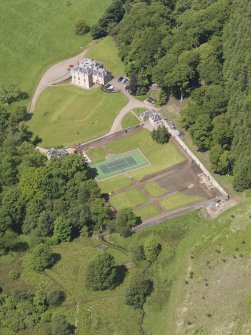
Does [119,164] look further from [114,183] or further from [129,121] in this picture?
[129,121]

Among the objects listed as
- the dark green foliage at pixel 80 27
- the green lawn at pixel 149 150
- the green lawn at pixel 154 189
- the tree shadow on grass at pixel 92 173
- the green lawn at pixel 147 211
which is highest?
the dark green foliage at pixel 80 27

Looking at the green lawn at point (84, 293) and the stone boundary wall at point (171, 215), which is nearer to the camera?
the green lawn at point (84, 293)

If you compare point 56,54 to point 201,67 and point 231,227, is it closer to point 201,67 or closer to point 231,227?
point 201,67

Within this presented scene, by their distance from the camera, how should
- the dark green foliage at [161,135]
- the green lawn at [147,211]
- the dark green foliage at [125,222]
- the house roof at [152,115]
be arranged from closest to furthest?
the dark green foliage at [125,222], the green lawn at [147,211], the dark green foliage at [161,135], the house roof at [152,115]

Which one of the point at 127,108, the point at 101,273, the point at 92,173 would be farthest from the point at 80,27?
the point at 101,273

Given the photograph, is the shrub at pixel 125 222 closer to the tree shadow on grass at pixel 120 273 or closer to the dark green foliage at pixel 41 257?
the tree shadow on grass at pixel 120 273

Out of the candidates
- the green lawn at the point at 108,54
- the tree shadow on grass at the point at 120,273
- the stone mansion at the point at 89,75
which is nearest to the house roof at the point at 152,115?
the stone mansion at the point at 89,75
